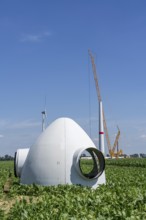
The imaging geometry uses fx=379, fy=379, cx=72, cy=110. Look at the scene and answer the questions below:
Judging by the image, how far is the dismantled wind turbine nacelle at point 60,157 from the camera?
1465 cm

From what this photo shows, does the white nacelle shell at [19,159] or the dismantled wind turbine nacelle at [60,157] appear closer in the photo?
the dismantled wind turbine nacelle at [60,157]

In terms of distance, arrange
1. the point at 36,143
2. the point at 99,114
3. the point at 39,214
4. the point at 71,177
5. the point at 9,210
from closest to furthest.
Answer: the point at 39,214 < the point at 9,210 < the point at 71,177 < the point at 36,143 < the point at 99,114

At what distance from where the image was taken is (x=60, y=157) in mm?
14742

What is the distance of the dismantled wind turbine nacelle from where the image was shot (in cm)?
1465

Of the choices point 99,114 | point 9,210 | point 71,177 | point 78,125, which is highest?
point 99,114

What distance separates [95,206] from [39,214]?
1.37 metres

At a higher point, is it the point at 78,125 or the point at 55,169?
the point at 78,125

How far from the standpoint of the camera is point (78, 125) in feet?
53.1

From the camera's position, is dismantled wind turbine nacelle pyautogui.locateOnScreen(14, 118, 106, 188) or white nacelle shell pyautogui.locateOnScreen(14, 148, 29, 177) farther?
white nacelle shell pyautogui.locateOnScreen(14, 148, 29, 177)

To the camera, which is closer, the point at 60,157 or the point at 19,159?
the point at 60,157

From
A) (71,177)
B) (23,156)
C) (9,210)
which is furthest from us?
(23,156)

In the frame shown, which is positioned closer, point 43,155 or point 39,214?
point 39,214

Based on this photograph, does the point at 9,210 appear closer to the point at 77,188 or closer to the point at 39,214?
the point at 39,214

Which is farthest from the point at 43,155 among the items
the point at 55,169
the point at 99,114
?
the point at 99,114
